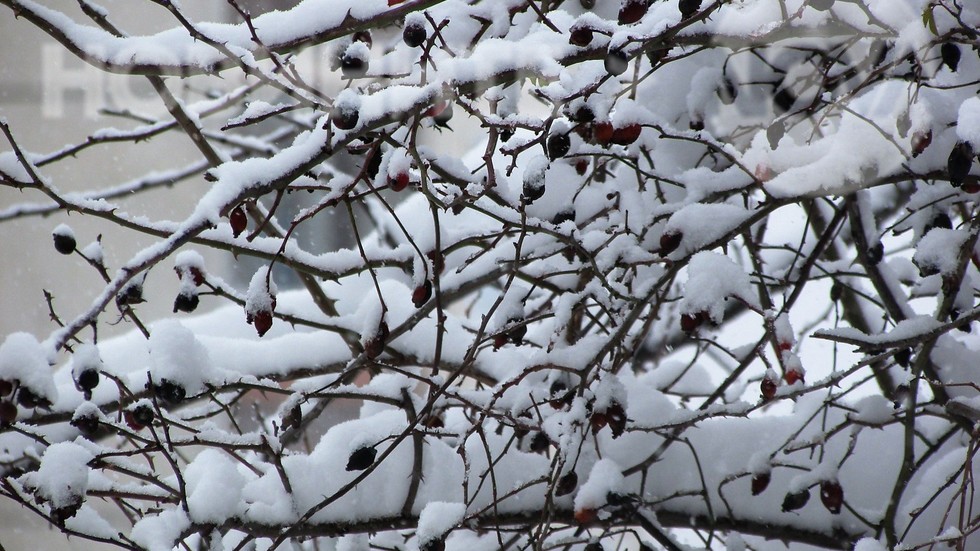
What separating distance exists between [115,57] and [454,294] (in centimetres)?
83

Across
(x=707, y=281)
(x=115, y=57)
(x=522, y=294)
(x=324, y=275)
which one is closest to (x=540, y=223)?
(x=522, y=294)

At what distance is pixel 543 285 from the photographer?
1.77 m

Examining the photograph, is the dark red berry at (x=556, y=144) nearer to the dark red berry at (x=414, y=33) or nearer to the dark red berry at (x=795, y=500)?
the dark red berry at (x=414, y=33)

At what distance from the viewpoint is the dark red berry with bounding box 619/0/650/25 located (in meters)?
1.12

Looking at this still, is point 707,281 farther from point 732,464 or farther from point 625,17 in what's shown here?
point 732,464

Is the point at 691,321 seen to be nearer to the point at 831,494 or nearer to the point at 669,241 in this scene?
the point at 669,241

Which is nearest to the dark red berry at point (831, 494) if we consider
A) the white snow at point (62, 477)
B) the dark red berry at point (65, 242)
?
the white snow at point (62, 477)

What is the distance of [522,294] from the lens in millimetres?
1516

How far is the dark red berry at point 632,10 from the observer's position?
1117 millimetres

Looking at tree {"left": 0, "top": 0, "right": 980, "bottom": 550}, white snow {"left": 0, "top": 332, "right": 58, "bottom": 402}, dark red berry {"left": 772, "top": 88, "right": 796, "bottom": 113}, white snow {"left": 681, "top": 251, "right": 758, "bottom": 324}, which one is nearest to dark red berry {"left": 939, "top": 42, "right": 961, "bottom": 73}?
tree {"left": 0, "top": 0, "right": 980, "bottom": 550}

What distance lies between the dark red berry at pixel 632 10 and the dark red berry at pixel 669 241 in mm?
371

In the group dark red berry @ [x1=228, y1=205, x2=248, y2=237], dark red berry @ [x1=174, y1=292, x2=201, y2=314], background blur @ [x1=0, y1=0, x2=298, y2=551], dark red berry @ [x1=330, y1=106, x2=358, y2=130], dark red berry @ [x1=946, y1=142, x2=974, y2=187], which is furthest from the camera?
background blur @ [x1=0, y1=0, x2=298, y2=551]

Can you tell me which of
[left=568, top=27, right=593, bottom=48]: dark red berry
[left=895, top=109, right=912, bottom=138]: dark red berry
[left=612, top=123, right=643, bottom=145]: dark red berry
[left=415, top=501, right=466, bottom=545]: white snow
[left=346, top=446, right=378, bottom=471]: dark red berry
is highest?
[left=568, top=27, right=593, bottom=48]: dark red berry

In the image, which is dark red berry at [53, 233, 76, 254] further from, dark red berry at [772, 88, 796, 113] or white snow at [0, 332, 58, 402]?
dark red berry at [772, 88, 796, 113]
